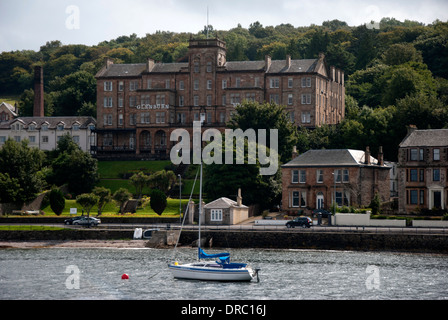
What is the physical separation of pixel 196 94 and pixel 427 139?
53156mm

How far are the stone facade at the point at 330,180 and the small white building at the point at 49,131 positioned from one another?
5192 centimetres

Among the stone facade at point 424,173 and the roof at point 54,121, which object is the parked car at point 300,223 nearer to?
the stone facade at point 424,173

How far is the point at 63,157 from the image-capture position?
123m

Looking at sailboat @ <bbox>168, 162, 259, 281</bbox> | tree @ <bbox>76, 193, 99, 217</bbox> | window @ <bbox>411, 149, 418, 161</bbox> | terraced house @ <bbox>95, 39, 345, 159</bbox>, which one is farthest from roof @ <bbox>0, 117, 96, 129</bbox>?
sailboat @ <bbox>168, 162, 259, 281</bbox>

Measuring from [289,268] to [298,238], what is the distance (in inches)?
508

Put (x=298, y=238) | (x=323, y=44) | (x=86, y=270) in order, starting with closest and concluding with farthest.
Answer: (x=86, y=270) → (x=298, y=238) → (x=323, y=44)

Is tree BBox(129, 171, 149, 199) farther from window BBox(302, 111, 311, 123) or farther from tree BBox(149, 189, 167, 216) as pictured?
window BBox(302, 111, 311, 123)

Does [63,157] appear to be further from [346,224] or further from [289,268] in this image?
[289,268]

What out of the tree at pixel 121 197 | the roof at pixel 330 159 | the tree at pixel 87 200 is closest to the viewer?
the tree at pixel 87 200

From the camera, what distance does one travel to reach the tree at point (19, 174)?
106438 millimetres

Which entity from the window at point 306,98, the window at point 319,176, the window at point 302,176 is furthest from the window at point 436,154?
the window at point 306,98

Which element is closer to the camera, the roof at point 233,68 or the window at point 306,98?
the window at point 306,98

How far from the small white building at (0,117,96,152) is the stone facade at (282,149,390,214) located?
5192 centimetres
